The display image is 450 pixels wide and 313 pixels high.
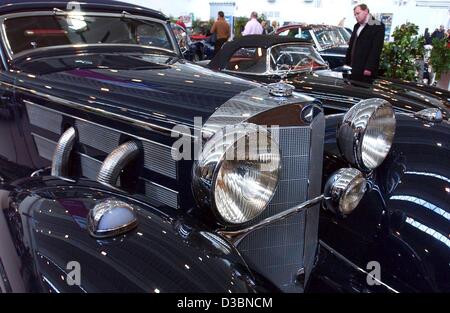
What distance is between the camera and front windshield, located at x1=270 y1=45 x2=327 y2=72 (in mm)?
5055

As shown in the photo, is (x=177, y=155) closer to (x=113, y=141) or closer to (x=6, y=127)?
(x=113, y=141)

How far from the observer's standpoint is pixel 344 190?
65.1 inches

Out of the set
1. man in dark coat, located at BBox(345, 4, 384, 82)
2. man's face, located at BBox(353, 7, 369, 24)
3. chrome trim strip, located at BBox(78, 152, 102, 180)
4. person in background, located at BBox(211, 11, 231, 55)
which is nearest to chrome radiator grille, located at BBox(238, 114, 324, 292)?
chrome trim strip, located at BBox(78, 152, 102, 180)

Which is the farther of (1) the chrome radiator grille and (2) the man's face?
(2) the man's face

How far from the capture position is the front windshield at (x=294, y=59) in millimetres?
5055

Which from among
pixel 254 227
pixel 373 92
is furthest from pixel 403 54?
pixel 254 227

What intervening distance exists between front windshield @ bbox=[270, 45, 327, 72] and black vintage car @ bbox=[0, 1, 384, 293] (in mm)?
2886

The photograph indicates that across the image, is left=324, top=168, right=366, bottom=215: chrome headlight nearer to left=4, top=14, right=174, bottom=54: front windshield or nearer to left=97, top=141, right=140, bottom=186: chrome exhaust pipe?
left=97, top=141, right=140, bottom=186: chrome exhaust pipe

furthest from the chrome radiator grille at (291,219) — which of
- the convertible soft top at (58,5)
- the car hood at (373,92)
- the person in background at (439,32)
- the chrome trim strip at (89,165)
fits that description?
the person in background at (439,32)

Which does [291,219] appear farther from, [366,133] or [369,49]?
[369,49]
